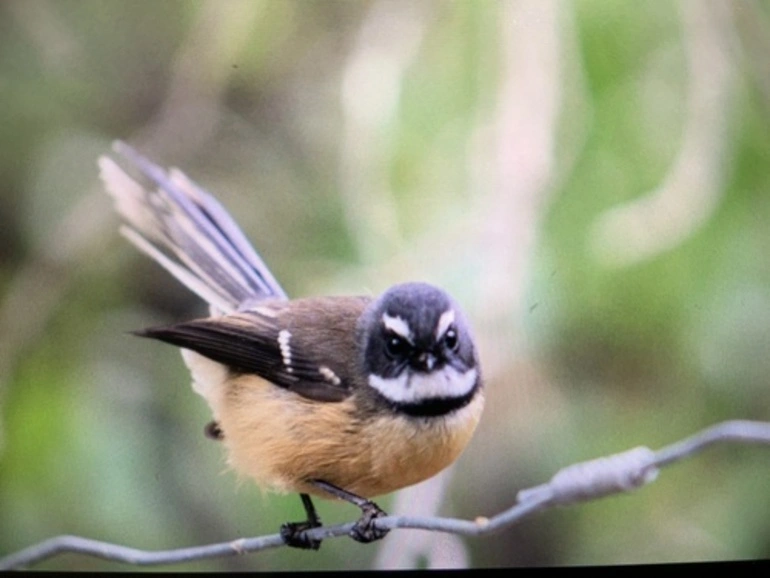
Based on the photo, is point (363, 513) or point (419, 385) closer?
point (419, 385)

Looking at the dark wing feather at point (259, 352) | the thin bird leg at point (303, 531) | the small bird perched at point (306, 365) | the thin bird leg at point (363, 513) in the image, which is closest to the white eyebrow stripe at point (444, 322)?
the small bird perched at point (306, 365)

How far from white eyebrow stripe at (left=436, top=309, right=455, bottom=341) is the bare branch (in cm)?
36

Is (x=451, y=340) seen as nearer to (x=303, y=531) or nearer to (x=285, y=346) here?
(x=285, y=346)

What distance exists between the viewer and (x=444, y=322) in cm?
156

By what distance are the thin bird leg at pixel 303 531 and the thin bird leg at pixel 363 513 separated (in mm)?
68

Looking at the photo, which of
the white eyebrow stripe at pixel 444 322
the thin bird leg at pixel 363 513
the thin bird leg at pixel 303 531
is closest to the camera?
the white eyebrow stripe at pixel 444 322

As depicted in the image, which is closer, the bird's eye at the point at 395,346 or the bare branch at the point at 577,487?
the bird's eye at the point at 395,346

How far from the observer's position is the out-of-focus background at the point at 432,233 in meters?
1.77

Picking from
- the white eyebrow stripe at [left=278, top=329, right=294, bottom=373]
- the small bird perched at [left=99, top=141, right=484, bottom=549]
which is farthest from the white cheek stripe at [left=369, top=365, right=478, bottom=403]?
the white eyebrow stripe at [left=278, top=329, right=294, bottom=373]

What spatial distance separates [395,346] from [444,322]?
8cm

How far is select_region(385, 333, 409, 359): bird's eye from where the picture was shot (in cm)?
156

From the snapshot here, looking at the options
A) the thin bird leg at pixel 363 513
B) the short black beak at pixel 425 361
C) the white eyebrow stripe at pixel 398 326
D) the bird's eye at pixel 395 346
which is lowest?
the thin bird leg at pixel 363 513

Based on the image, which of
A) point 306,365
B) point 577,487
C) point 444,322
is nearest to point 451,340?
point 444,322

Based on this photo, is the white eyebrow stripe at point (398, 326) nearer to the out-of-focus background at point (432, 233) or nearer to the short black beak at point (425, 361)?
the short black beak at point (425, 361)
